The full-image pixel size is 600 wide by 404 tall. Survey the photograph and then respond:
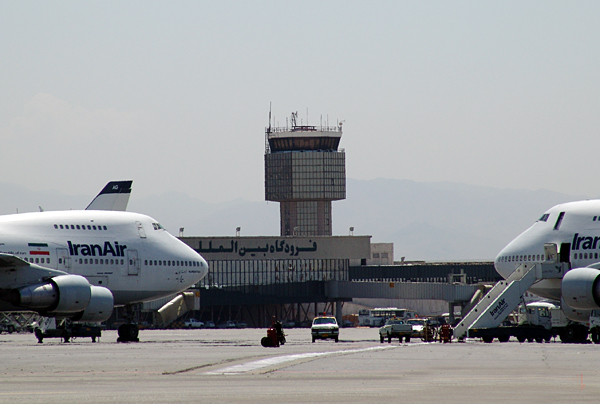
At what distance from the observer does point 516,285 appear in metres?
54.1

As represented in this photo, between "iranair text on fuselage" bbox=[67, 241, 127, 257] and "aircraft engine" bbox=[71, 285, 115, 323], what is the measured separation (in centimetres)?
293

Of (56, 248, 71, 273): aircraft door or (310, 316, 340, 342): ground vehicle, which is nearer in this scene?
(56, 248, 71, 273): aircraft door

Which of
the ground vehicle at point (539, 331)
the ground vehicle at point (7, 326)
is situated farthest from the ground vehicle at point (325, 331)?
the ground vehicle at point (7, 326)

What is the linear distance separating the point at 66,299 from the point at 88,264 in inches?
187

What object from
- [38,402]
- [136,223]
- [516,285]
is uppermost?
[136,223]

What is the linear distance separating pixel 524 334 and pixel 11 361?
29756 millimetres

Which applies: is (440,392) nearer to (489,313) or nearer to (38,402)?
(38,402)

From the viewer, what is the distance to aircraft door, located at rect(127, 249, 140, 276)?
175 ft

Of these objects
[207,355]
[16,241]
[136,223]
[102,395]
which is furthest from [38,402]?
[136,223]

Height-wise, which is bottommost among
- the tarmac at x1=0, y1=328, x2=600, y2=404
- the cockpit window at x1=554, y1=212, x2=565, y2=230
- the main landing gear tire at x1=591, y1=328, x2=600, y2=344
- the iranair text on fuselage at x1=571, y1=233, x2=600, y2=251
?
the tarmac at x1=0, y1=328, x2=600, y2=404

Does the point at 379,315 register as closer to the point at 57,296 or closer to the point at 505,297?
the point at 505,297

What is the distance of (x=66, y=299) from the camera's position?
46812 mm

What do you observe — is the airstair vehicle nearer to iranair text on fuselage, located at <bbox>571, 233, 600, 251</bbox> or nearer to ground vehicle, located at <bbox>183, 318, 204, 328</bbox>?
iranair text on fuselage, located at <bbox>571, 233, 600, 251</bbox>

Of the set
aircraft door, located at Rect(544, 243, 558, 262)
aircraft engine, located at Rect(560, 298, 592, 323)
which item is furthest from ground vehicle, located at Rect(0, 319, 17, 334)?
aircraft engine, located at Rect(560, 298, 592, 323)
